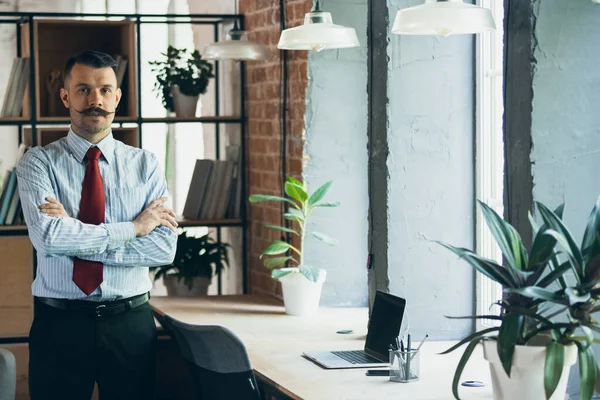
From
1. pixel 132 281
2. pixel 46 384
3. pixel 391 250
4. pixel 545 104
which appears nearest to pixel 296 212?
pixel 391 250

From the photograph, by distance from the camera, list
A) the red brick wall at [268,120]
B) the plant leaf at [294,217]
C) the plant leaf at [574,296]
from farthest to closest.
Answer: the red brick wall at [268,120], the plant leaf at [294,217], the plant leaf at [574,296]

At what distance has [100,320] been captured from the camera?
3730mm

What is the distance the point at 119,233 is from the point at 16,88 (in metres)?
2.20

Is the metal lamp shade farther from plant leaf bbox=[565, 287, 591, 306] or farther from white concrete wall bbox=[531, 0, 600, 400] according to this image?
plant leaf bbox=[565, 287, 591, 306]

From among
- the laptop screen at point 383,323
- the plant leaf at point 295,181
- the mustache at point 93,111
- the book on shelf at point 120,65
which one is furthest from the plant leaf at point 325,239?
the book on shelf at point 120,65

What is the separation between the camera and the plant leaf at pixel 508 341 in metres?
2.66

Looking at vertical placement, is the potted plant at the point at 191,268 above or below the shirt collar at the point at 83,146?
below

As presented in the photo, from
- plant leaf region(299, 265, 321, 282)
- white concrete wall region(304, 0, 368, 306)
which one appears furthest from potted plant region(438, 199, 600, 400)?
white concrete wall region(304, 0, 368, 306)

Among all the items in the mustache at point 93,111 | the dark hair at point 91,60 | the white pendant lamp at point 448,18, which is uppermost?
the white pendant lamp at point 448,18

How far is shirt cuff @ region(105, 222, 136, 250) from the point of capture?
12.3 feet

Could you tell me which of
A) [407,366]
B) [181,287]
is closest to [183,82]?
[181,287]

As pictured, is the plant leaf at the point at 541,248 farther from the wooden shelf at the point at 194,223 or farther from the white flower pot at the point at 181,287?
the wooden shelf at the point at 194,223

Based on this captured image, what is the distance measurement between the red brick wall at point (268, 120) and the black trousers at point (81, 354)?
1.70 meters

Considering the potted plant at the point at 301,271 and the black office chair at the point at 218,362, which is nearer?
the black office chair at the point at 218,362
